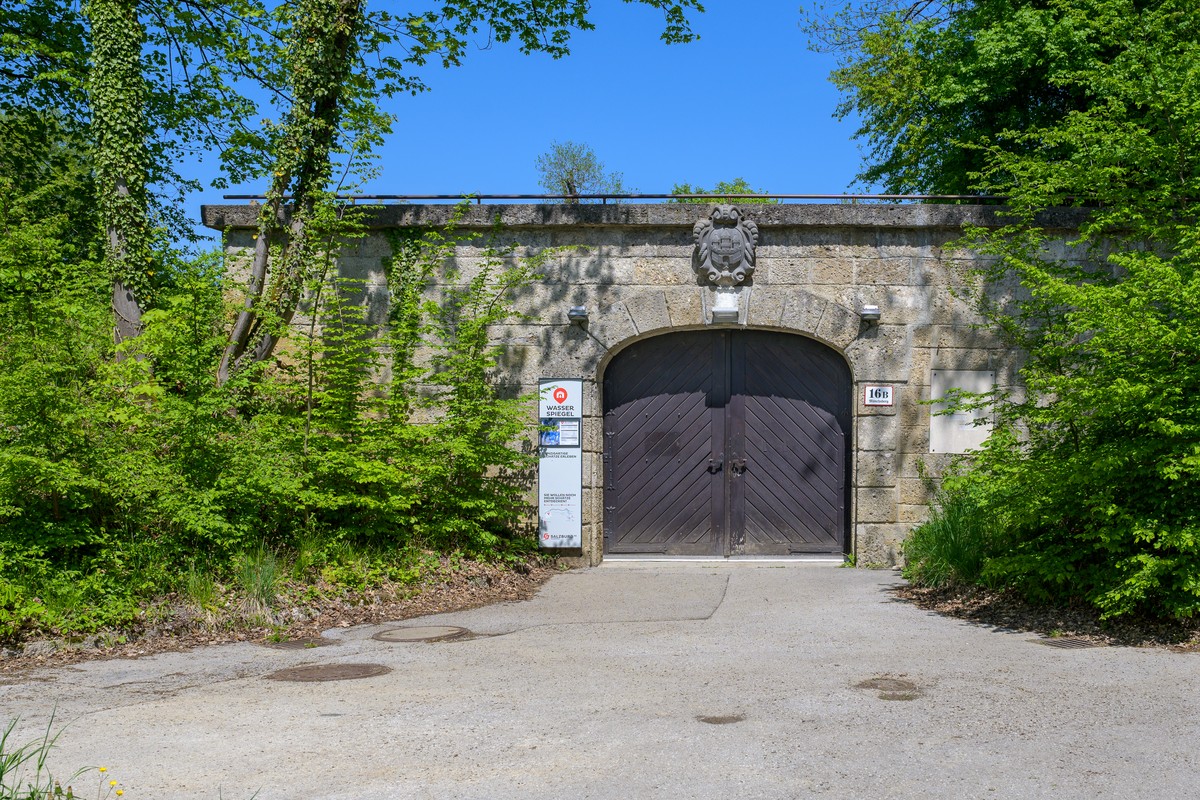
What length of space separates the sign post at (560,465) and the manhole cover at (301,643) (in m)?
3.55

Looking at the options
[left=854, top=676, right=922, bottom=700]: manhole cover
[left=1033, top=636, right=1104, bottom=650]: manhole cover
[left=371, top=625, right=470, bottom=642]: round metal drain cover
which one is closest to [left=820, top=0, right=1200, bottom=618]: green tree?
[left=1033, top=636, right=1104, bottom=650]: manhole cover

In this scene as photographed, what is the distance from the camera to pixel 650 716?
4.96m

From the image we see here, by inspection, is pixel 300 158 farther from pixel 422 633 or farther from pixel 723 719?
pixel 723 719

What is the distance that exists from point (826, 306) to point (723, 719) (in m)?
6.22

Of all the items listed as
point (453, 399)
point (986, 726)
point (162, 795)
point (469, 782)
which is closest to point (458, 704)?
point (469, 782)

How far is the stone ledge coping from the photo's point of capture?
33.5 feet

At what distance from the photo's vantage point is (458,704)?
207 inches

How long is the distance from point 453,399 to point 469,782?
20.4 feet

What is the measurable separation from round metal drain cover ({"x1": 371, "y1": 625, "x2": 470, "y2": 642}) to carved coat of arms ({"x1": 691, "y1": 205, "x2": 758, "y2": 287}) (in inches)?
183

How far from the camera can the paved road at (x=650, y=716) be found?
13.2 ft

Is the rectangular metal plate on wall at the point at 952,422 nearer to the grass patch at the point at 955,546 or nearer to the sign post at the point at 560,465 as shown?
the grass patch at the point at 955,546

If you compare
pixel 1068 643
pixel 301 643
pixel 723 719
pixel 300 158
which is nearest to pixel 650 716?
pixel 723 719

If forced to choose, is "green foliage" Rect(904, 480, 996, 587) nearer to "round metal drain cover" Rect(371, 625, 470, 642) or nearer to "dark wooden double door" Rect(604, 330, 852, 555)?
"dark wooden double door" Rect(604, 330, 852, 555)

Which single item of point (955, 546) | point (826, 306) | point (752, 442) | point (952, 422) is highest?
point (826, 306)
